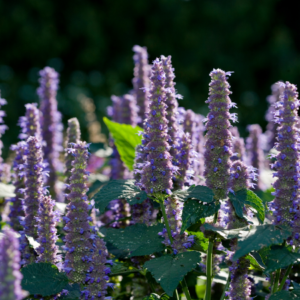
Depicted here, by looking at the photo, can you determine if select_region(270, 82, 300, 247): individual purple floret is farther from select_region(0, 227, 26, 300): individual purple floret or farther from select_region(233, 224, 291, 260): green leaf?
select_region(0, 227, 26, 300): individual purple floret

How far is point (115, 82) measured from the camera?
693 inches

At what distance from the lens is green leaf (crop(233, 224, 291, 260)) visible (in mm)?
2096

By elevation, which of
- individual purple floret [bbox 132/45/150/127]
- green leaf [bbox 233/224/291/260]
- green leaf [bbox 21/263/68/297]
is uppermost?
individual purple floret [bbox 132/45/150/127]

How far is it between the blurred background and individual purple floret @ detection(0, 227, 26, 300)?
1508 centimetres

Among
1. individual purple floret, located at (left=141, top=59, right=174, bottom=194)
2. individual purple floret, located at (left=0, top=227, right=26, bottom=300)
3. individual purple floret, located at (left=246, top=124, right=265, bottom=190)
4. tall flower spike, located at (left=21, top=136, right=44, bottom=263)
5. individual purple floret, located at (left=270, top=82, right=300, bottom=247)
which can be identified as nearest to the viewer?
individual purple floret, located at (left=0, top=227, right=26, bottom=300)

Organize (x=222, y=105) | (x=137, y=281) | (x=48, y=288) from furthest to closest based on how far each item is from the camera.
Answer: (x=137, y=281)
(x=222, y=105)
(x=48, y=288)

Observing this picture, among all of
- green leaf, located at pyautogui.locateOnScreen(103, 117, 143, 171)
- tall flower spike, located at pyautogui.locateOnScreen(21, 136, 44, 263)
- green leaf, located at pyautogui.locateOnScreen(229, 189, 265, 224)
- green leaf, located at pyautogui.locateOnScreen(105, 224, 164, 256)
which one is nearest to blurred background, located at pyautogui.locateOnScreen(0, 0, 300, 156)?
green leaf, located at pyautogui.locateOnScreen(103, 117, 143, 171)

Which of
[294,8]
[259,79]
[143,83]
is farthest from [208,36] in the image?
[143,83]

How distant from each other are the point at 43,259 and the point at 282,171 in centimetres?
146

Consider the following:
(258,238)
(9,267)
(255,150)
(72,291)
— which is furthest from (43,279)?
(255,150)

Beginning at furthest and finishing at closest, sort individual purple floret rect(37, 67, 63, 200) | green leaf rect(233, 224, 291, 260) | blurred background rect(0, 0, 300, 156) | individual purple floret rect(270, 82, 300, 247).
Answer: blurred background rect(0, 0, 300, 156), individual purple floret rect(37, 67, 63, 200), individual purple floret rect(270, 82, 300, 247), green leaf rect(233, 224, 291, 260)

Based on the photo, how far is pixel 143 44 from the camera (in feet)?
59.9

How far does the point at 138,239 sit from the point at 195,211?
0.44 metres

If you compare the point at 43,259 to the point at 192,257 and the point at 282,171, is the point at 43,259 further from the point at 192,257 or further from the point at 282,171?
the point at 282,171
